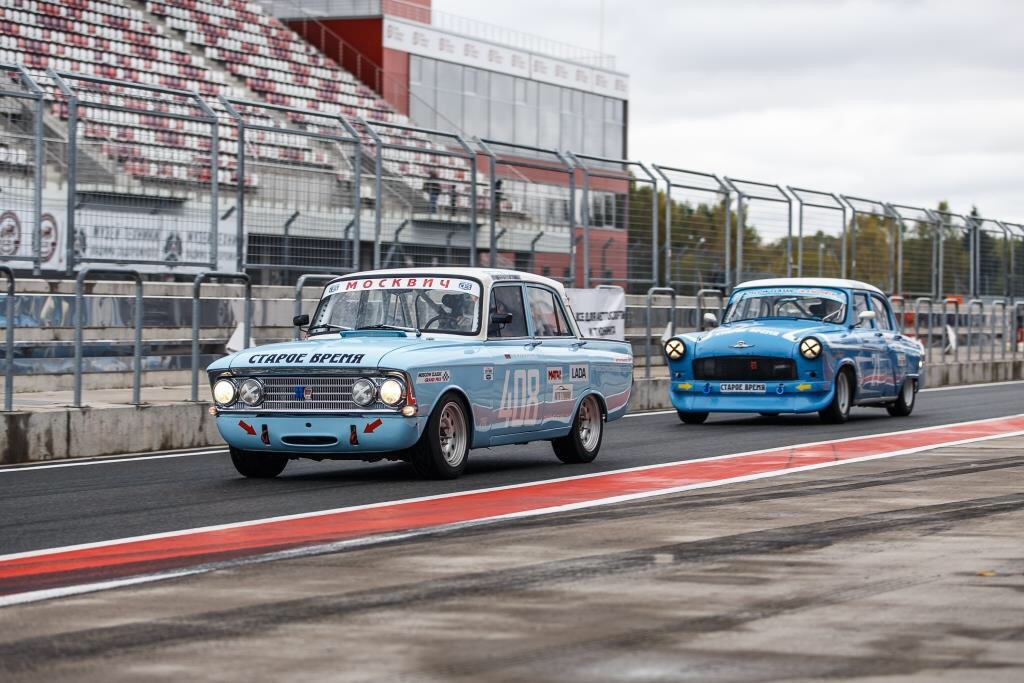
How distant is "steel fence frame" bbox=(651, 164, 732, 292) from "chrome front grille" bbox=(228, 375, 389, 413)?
13.9 metres

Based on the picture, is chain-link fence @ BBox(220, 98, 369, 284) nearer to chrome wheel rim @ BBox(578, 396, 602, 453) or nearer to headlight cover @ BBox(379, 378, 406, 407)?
chrome wheel rim @ BBox(578, 396, 602, 453)

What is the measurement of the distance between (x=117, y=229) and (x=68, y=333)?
184cm

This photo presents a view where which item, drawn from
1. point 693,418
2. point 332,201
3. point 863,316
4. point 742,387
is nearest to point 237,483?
point 742,387

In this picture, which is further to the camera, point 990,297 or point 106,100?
point 990,297

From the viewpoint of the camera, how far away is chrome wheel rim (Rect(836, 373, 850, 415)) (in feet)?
61.7

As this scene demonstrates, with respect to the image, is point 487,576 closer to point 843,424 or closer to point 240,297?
point 240,297

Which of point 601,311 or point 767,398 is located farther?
point 601,311

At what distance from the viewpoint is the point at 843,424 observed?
1911 cm

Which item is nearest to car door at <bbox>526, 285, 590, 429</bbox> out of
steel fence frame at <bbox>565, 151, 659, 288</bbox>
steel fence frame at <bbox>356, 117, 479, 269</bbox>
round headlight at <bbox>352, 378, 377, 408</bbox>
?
round headlight at <bbox>352, 378, 377, 408</bbox>

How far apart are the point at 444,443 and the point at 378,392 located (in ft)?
2.54

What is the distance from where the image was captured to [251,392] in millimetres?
11594

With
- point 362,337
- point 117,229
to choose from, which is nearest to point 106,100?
point 117,229

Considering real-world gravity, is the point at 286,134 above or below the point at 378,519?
above

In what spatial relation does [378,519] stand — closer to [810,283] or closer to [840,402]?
[840,402]
